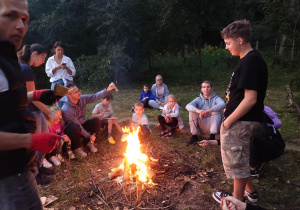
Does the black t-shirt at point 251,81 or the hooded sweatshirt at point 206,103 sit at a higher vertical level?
the black t-shirt at point 251,81

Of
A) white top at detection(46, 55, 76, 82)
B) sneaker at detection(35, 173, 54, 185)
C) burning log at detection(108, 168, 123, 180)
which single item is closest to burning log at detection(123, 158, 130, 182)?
burning log at detection(108, 168, 123, 180)

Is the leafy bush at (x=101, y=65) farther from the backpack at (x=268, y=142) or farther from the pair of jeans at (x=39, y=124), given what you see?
the backpack at (x=268, y=142)

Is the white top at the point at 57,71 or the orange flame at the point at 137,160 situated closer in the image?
the orange flame at the point at 137,160

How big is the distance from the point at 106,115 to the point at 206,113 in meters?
2.24

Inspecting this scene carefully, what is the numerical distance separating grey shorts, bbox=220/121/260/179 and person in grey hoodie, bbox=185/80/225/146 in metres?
2.15

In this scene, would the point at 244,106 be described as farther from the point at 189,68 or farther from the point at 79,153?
the point at 189,68

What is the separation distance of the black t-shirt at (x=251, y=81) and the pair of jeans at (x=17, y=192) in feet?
7.02

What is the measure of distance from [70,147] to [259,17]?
21254mm

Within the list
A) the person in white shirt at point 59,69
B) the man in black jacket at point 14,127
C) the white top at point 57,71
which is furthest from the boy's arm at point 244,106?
the white top at point 57,71

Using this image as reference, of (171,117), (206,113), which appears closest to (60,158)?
(171,117)

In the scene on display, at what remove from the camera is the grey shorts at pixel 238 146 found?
2.74m

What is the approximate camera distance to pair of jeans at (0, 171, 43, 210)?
1.48 meters

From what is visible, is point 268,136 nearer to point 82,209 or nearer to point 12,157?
point 82,209

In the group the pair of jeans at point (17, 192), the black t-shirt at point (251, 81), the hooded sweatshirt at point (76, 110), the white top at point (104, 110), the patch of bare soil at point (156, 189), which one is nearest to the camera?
the pair of jeans at point (17, 192)
